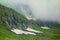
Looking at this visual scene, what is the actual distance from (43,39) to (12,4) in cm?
310

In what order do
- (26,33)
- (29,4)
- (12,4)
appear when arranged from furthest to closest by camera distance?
1. (29,4)
2. (12,4)
3. (26,33)

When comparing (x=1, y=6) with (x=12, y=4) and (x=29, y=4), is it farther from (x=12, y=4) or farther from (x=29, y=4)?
(x=29, y=4)

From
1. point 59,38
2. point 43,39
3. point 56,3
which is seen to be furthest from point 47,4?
point 43,39

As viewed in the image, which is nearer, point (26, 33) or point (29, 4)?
point (26, 33)

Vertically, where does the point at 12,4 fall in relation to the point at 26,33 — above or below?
above

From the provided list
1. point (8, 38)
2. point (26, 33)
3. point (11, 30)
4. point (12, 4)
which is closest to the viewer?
→ point (8, 38)

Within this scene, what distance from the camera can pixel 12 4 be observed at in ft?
37.4

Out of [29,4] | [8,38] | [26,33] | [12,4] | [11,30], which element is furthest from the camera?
[29,4]

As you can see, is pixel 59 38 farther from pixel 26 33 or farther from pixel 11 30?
pixel 11 30

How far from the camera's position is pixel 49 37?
10.6 meters

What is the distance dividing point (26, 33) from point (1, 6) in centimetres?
217

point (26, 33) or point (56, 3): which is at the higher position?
point (56, 3)

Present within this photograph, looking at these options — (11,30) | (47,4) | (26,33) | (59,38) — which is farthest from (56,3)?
(11,30)

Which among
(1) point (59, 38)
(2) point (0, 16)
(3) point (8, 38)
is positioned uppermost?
(2) point (0, 16)
